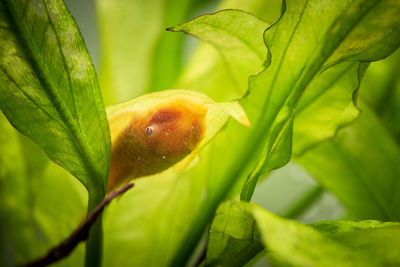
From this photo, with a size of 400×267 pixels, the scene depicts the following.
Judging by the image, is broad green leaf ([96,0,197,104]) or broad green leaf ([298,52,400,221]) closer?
broad green leaf ([298,52,400,221])

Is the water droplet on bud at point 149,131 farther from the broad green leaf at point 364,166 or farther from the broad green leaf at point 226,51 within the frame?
the broad green leaf at point 364,166

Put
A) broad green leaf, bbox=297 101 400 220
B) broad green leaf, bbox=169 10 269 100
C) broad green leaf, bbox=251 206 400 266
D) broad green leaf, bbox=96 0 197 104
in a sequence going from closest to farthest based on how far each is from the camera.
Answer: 1. broad green leaf, bbox=251 206 400 266
2. broad green leaf, bbox=169 10 269 100
3. broad green leaf, bbox=297 101 400 220
4. broad green leaf, bbox=96 0 197 104

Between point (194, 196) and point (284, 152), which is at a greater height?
point (284, 152)

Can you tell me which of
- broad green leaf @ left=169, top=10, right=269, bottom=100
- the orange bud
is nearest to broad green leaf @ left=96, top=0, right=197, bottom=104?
broad green leaf @ left=169, top=10, right=269, bottom=100

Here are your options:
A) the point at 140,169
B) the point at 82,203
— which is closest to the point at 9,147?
the point at 82,203

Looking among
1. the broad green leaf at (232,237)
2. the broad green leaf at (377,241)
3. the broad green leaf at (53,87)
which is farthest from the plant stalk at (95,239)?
the broad green leaf at (377,241)

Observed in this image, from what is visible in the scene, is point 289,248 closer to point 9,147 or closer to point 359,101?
point 359,101

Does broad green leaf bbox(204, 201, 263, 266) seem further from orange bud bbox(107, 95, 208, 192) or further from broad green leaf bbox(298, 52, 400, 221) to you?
broad green leaf bbox(298, 52, 400, 221)
